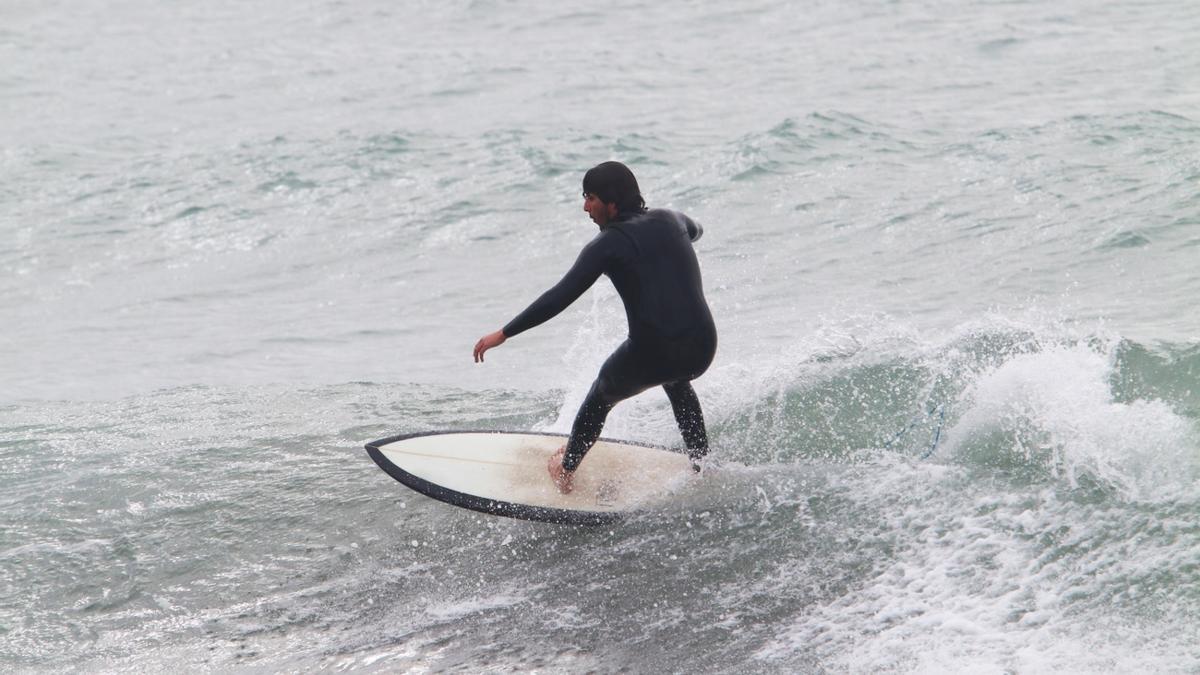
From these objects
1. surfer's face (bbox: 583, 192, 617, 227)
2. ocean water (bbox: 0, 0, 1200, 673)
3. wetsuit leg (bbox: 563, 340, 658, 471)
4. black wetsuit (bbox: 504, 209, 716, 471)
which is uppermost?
surfer's face (bbox: 583, 192, 617, 227)

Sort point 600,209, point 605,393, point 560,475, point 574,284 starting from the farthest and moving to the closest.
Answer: point 560,475
point 605,393
point 600,209
point 574,284

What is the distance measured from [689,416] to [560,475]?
2.42 ft

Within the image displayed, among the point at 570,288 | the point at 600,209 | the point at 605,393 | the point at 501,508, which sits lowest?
the point at 501,508

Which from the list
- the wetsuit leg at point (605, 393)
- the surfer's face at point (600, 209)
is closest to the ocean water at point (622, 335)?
the wetsuit leg at point (605, 393)

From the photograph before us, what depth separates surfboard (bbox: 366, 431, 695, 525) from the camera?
6266 millimetres

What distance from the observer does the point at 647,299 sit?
5906 millimetres

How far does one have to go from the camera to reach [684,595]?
5543mm

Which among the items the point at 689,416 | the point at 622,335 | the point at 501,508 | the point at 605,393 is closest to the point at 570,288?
the point at 605,393

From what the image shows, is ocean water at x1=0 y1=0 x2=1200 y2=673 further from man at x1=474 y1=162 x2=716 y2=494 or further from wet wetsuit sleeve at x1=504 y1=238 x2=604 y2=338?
wet wetsuit sleeve at x1=504 y1=238 x2=604 y2=338

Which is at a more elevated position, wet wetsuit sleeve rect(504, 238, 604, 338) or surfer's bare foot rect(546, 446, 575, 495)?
wet wetsuit sleeve rect(504, 238, 604, 338)

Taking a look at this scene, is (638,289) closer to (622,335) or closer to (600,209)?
(600,209)

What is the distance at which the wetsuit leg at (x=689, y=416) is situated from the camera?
6.39 meters

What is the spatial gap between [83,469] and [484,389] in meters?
2.78

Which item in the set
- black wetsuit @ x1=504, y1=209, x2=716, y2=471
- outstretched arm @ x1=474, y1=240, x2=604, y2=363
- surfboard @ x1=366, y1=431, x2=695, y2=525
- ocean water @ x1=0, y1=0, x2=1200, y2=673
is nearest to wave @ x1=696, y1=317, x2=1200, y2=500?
ocean water @ x1=0, y1=0, x2=1200, y2=673
